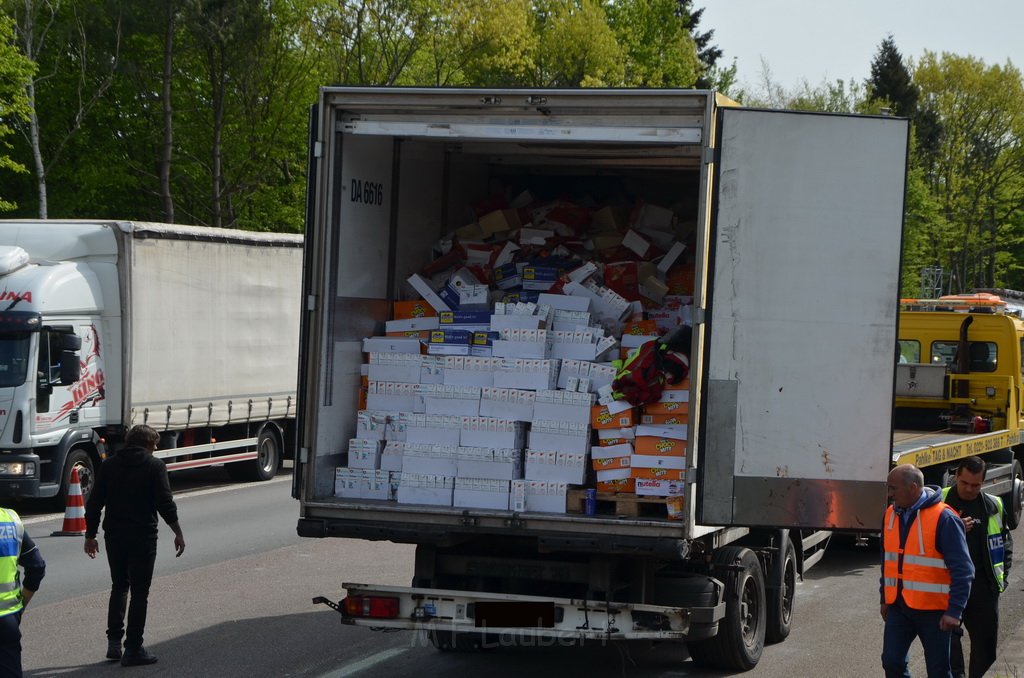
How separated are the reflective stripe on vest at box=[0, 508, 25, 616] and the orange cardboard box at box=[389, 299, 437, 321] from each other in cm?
328

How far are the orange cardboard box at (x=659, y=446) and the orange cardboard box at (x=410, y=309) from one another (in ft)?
6.18

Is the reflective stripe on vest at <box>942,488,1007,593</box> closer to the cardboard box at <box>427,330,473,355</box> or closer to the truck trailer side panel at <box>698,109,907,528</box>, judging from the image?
the truck trailer side panel at <box>698,109,907,528</box>

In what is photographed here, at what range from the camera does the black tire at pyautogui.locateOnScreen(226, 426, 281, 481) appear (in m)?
19.9

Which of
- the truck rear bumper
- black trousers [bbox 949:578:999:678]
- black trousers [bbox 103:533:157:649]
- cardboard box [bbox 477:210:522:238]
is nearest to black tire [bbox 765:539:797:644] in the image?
the truck rear bumper

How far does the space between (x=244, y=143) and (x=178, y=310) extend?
1971 centimetres

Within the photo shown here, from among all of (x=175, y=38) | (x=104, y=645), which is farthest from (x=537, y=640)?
(x=175, y=38)

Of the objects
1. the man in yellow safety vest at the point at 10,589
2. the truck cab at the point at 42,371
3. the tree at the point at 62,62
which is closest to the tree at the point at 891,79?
the tree at the point at 62,62

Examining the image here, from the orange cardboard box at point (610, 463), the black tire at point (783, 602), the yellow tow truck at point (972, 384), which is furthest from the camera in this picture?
the yellow tow truck at point (972, 384)

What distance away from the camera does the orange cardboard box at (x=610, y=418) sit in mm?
7398

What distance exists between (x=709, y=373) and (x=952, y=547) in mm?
1604

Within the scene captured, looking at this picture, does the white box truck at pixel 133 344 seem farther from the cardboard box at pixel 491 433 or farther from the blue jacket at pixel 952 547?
the blue jacket at pixel 952 547

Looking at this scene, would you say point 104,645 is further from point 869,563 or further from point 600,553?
point 869,563

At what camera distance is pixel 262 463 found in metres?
20.0

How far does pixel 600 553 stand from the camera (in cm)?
713
